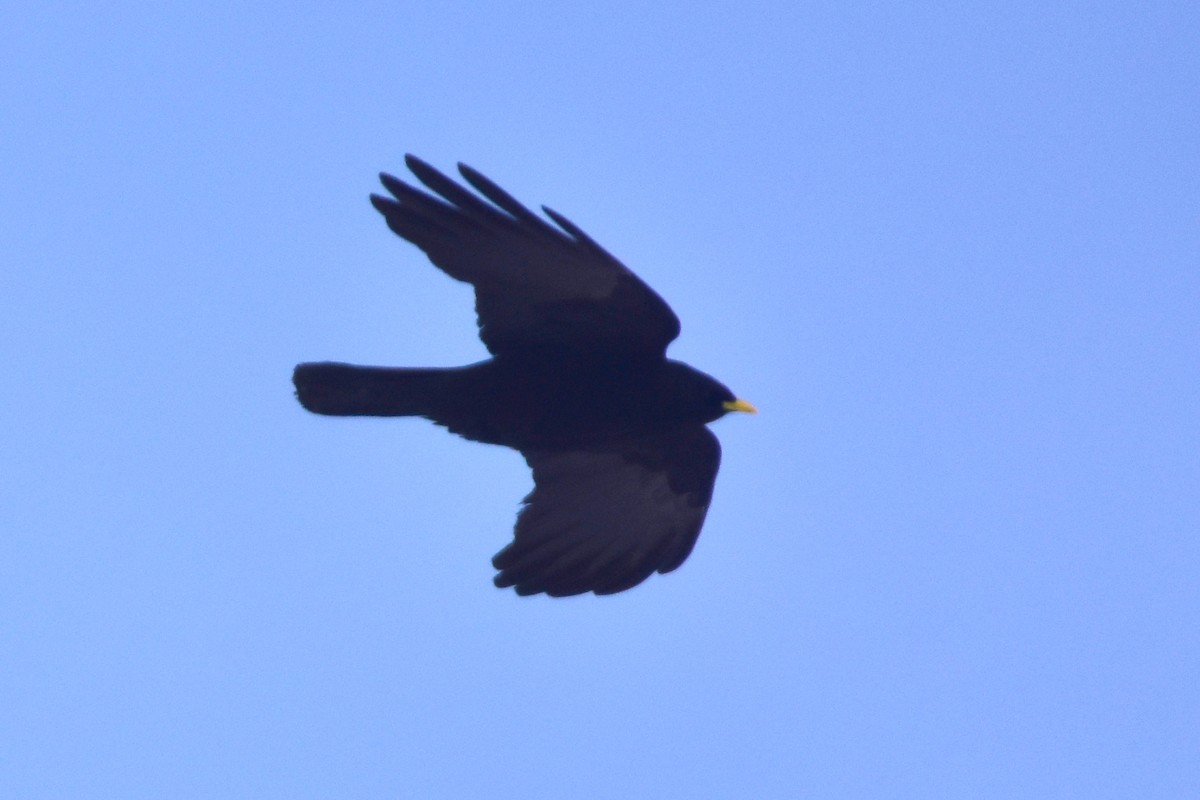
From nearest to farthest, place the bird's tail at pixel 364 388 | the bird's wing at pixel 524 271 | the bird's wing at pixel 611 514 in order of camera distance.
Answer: the bird's wing at pixel 524 271
the bird's tail at pixel 364 388
the bird's wing at pixel 611 514

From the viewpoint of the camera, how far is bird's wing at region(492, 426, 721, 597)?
1109 centimetres

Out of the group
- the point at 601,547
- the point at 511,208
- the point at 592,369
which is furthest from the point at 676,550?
the point at 511,208

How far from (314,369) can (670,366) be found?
2.01m

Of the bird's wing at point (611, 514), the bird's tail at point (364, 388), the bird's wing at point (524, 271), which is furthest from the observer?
the bird's wing at point (611, 514)

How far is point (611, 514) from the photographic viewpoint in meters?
11.4

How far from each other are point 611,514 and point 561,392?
85cm

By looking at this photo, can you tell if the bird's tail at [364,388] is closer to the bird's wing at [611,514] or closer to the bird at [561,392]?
the bird at [561,392]

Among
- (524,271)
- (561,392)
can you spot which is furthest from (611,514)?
(524,271)

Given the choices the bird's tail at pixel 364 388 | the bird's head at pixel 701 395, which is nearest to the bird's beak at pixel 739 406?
the bird's head at pixel 701 395

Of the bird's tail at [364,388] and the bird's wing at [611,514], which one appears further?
the bird's wing at [611,514]

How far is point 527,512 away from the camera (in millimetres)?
11266

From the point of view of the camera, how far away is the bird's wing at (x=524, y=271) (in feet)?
33.9

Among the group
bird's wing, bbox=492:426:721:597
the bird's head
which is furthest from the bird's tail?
the bird's head

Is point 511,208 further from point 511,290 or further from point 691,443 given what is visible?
point 691,443
